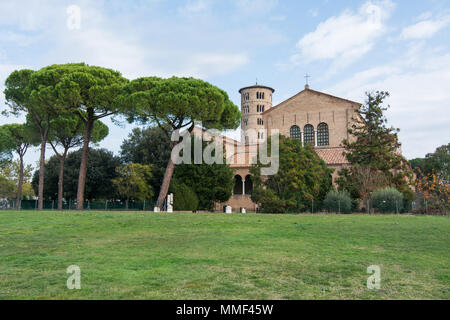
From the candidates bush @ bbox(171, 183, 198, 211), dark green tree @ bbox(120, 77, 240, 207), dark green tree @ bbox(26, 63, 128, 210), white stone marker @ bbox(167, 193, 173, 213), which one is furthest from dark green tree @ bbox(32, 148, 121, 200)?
white stone marker @ bbox(167, 193, 173, 213)

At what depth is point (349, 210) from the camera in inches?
1027

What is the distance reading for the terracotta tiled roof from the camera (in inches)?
1440

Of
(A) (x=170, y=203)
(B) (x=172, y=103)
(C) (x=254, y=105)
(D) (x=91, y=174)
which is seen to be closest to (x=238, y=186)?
(D) (x=91, y=174)

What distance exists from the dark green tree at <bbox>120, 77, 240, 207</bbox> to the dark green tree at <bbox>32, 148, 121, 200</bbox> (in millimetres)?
15702

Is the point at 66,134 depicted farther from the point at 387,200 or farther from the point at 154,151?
the point at 387,200

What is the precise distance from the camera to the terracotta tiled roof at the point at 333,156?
36588mm

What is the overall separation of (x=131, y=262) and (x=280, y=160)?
71.3ft

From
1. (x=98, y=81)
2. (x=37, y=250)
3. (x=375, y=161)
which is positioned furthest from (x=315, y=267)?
(x=375, y=161)

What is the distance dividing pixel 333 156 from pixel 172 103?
20.5 meters

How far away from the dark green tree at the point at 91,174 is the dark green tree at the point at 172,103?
15.7 metres

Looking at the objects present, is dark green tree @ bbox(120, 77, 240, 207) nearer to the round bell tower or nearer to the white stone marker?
the white stone marker

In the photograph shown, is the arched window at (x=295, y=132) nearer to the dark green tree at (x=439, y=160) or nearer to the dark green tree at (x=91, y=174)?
the dark green tree at (x=439, y=160)

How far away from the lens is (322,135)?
147ft
